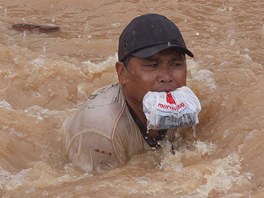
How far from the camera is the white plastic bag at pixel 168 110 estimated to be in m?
3.92

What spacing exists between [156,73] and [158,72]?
0.05ft

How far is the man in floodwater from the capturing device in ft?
13.3

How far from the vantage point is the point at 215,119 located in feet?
15.2

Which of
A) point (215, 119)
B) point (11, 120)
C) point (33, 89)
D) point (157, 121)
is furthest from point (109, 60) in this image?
point (157, 121)

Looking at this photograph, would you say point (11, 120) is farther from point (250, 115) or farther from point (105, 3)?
point (105, 3)

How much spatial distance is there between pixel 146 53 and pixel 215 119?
93cm

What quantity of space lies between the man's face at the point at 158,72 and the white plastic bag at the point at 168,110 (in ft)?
0.27

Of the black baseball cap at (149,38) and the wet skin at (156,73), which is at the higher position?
the black baseball cap at (149,38)

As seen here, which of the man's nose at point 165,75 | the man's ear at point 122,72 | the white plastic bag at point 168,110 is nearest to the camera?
the white plastic bag at point 168,110

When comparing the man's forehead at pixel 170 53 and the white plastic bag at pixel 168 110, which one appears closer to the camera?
the white plastic bag at pixel 168 110

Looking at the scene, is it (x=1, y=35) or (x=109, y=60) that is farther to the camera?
(x=1, y=35)

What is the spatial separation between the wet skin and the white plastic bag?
83 mm

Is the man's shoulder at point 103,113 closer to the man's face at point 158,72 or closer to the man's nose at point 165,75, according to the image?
the man's face at point 158,72

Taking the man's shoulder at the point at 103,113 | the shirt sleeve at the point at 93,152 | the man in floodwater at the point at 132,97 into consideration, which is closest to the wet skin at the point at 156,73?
the man in floodwater at the point at 132,97
